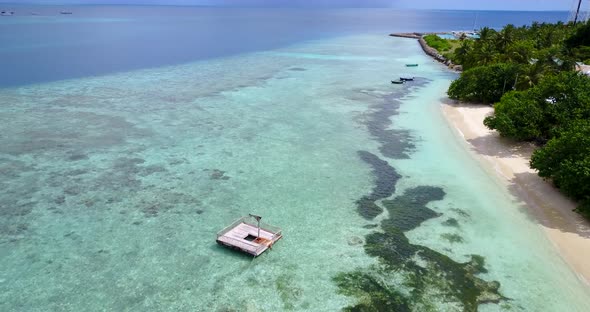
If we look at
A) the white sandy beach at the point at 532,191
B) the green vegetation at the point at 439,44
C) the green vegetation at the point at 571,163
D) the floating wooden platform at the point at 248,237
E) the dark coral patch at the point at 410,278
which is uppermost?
the green vegetation at the point at 439,44

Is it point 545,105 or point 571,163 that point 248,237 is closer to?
point 571,163

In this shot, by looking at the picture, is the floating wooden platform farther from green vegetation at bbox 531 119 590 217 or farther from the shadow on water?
green vegetation at bbox 531 119 590 217

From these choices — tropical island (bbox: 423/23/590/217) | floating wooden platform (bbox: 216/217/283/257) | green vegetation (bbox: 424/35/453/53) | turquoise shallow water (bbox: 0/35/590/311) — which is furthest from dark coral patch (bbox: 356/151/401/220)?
green vegetation (bbox: 424/35/453/53)

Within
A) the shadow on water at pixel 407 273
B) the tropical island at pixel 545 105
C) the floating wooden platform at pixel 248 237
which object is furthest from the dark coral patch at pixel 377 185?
the tropical island at pixel 545 105

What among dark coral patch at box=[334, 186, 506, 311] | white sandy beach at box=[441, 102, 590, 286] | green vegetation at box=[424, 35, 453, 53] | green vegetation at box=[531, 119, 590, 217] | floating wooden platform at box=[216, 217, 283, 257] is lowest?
dark coral patch at box=[334, 186, 506, 311]

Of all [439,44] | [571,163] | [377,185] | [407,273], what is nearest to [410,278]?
[407,273]

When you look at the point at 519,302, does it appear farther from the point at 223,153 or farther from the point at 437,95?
the point at 437,95

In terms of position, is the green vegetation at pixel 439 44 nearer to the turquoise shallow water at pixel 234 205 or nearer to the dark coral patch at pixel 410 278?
the turquoise shallow water at pixel 234 205
